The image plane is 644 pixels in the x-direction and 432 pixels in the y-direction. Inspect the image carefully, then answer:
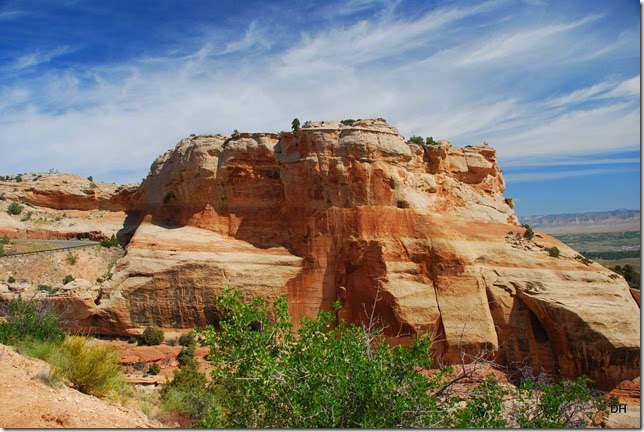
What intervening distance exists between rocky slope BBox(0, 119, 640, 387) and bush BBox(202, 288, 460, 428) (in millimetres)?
14293

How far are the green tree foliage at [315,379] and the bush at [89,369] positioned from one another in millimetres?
3885

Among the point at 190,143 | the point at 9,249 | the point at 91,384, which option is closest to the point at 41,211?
the point at 9,249

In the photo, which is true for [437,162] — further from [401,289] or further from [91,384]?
[91,384]

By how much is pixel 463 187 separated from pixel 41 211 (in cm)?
2882

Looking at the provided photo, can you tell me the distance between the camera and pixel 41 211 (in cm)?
3806

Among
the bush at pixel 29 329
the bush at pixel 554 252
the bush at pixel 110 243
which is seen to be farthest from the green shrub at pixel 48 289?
the bush at pixel 554 252

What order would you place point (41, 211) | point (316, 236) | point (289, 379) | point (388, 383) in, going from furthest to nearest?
1. point (41, 211)
2. point (316, 236)
3. point (289, 379)
4. point (388, 383)

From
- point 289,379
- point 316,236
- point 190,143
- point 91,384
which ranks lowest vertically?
point 91,384

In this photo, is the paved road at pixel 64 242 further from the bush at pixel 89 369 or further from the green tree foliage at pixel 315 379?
the green tree foliage at pixel 315 379

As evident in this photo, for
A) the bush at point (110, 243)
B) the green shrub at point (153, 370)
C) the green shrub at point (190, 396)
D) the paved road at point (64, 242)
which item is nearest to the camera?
the green shrub at point (190, 396)

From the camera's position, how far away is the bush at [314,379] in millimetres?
8750

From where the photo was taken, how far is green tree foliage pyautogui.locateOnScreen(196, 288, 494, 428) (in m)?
8.75

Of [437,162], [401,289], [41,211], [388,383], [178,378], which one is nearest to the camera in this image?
[388,383]

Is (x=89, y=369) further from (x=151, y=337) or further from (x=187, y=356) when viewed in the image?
(x=151, y=337)
